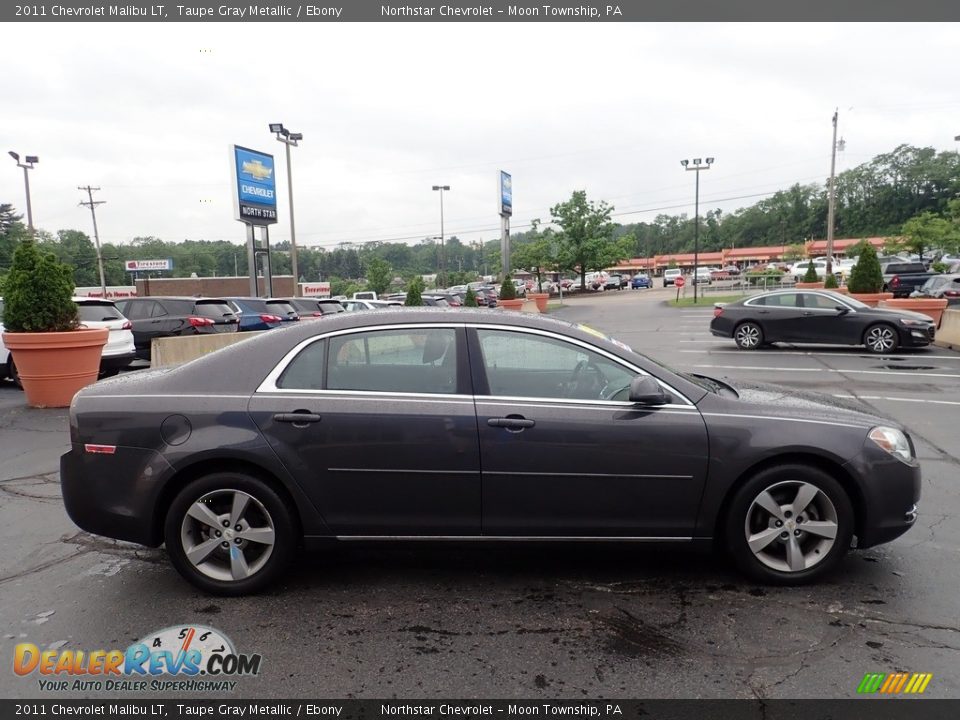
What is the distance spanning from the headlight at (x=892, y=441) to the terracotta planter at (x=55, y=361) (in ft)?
29.9

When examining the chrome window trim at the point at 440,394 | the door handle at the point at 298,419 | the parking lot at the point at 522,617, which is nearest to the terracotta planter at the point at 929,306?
the parking lot at the point at 522,617

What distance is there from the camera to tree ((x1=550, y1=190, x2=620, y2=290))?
48906 mm

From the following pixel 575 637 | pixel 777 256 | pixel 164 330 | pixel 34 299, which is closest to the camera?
pixel 575 637

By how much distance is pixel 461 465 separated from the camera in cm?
347

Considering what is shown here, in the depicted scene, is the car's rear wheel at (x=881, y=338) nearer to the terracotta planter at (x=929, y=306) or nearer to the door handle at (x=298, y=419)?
the terracotta planter at (x=929, y=306)

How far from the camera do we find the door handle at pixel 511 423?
11.3 ft

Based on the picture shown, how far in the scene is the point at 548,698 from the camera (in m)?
2.69

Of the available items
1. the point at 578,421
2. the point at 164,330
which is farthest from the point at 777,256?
the point at 578,421

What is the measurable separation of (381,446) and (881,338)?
13.9m

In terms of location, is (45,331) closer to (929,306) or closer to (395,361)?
(395,361)

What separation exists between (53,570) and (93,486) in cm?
84

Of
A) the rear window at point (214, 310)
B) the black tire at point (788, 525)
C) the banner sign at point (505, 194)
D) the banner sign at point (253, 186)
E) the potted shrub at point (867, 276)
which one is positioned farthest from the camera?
the banner sign at point (505, 194)

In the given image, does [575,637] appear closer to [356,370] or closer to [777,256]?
[356,370]

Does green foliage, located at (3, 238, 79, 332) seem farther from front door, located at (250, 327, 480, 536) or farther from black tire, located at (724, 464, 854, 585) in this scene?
black tire, located at (724, 464, 854, 585)
